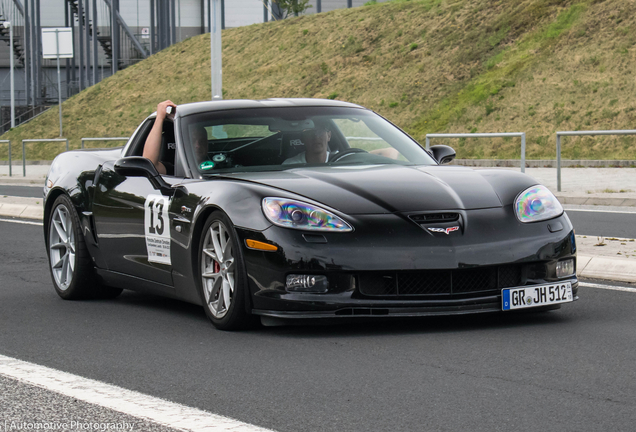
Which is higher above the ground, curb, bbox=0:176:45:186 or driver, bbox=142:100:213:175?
driver, bbox=142:100:213:175

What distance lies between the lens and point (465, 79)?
38.4m

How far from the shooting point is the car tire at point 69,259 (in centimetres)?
707

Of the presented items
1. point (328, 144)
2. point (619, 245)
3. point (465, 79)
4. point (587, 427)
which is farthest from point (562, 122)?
point (587, 427)

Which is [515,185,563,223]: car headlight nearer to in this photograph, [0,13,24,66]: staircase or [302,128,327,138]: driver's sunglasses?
[302,128,327,138]: driver's sunglasses

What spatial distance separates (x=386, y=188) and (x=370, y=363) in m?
1.20

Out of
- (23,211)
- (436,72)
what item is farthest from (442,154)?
(436,72)

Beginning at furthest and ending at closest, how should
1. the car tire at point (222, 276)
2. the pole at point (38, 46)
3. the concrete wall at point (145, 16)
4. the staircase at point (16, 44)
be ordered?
the concrete wall at point (145, 16), the staircase at point (16, 44), the pole at point (38, 46), the car tire at point (222, 276)

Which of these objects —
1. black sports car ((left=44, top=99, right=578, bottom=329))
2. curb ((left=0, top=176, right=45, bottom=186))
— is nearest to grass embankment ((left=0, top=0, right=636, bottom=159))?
curb ((left=0, top=176, right=45, bottom=186))

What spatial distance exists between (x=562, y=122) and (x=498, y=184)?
27254 mm

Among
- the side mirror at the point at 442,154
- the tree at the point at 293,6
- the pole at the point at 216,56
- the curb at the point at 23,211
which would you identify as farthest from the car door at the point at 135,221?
the tree at the point at 293,6

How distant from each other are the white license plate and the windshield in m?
1.42

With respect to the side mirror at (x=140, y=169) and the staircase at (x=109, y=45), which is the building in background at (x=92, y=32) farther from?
the side mirror at (x=140, y=169)

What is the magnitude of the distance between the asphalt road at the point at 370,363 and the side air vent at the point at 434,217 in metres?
0.60

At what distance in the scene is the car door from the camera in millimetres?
6145
